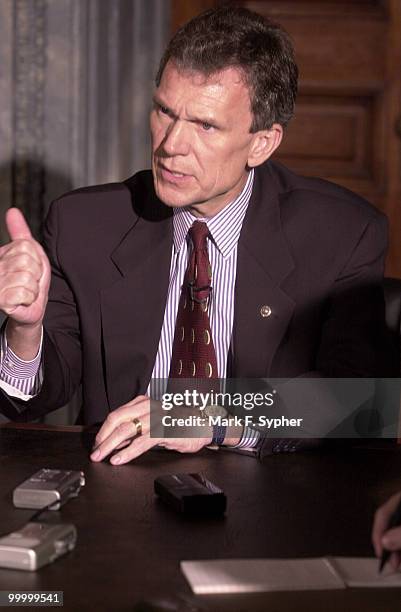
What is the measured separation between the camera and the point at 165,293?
2.23m

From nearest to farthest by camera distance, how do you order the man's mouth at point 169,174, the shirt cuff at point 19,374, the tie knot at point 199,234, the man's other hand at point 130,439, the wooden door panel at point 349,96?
the man's other hand at point 130,439
the shirt cuff at point 19,374
the man's mouth at point 169,174
the tie knot at point 199,234
the wooden door panel at point 349,96

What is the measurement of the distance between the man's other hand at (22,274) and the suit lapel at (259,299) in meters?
0.48

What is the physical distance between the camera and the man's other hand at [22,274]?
5.94ft

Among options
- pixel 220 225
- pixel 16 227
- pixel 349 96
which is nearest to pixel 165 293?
pixel 220 225

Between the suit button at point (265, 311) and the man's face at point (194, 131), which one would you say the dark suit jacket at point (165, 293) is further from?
the man's face at point (194, 131)

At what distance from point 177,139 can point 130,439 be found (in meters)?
0.65

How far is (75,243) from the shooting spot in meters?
2.30

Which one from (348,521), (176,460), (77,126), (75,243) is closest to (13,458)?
(176,460)

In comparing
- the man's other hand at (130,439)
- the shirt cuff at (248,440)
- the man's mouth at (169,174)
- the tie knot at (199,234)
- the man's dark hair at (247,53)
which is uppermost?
the man's dark hair at (247,53)

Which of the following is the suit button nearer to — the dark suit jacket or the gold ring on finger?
the dark suit jacket

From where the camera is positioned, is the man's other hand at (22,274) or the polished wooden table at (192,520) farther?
the man's other hand at (22,274)

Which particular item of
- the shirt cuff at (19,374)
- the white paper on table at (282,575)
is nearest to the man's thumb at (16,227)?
the shirt cuff at (19,374)

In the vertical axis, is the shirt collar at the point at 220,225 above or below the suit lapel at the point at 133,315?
above

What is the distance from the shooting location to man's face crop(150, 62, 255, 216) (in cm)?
212
